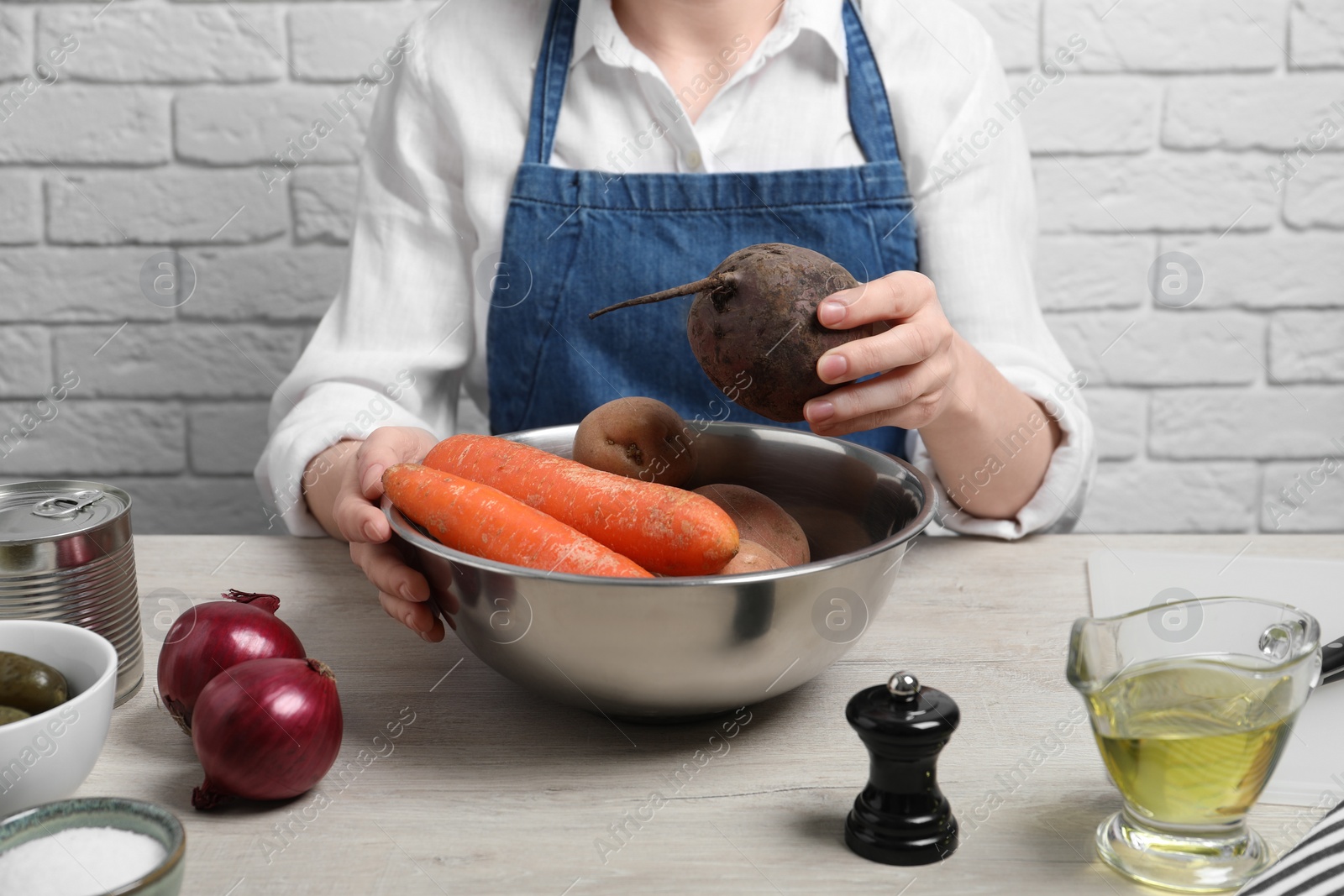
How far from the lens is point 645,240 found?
1240mm

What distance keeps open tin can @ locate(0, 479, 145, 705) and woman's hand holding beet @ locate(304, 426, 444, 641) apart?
6.2 inches

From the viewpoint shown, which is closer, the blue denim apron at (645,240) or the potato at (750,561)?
the potato at (750,561)

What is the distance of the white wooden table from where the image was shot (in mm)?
608

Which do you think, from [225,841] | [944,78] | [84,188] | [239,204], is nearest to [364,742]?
[225,841]

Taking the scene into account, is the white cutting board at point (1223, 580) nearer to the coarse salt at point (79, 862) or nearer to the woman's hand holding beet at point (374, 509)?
the woman's hand holding beet at point (374, 509)

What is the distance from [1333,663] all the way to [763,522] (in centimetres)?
40

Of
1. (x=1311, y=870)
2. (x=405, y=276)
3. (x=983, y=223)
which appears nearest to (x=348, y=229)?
(x=405, y=276)

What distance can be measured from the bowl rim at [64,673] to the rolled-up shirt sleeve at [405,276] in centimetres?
56

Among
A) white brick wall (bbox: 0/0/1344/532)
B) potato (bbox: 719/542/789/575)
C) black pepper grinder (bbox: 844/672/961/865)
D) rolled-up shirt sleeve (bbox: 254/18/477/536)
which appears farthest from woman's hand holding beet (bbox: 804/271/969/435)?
white brick wall (bbox: 0/0/1344/532)

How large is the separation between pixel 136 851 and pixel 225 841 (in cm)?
11

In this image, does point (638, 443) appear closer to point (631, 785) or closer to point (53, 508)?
point (631, 785)

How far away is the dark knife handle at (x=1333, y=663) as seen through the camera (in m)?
0.76

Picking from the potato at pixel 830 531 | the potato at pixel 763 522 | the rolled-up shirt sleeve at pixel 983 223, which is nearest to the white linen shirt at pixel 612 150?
the rolled-up shirt sleeve at pixel 983 223

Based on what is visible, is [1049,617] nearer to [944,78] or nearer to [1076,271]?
[944,78]
